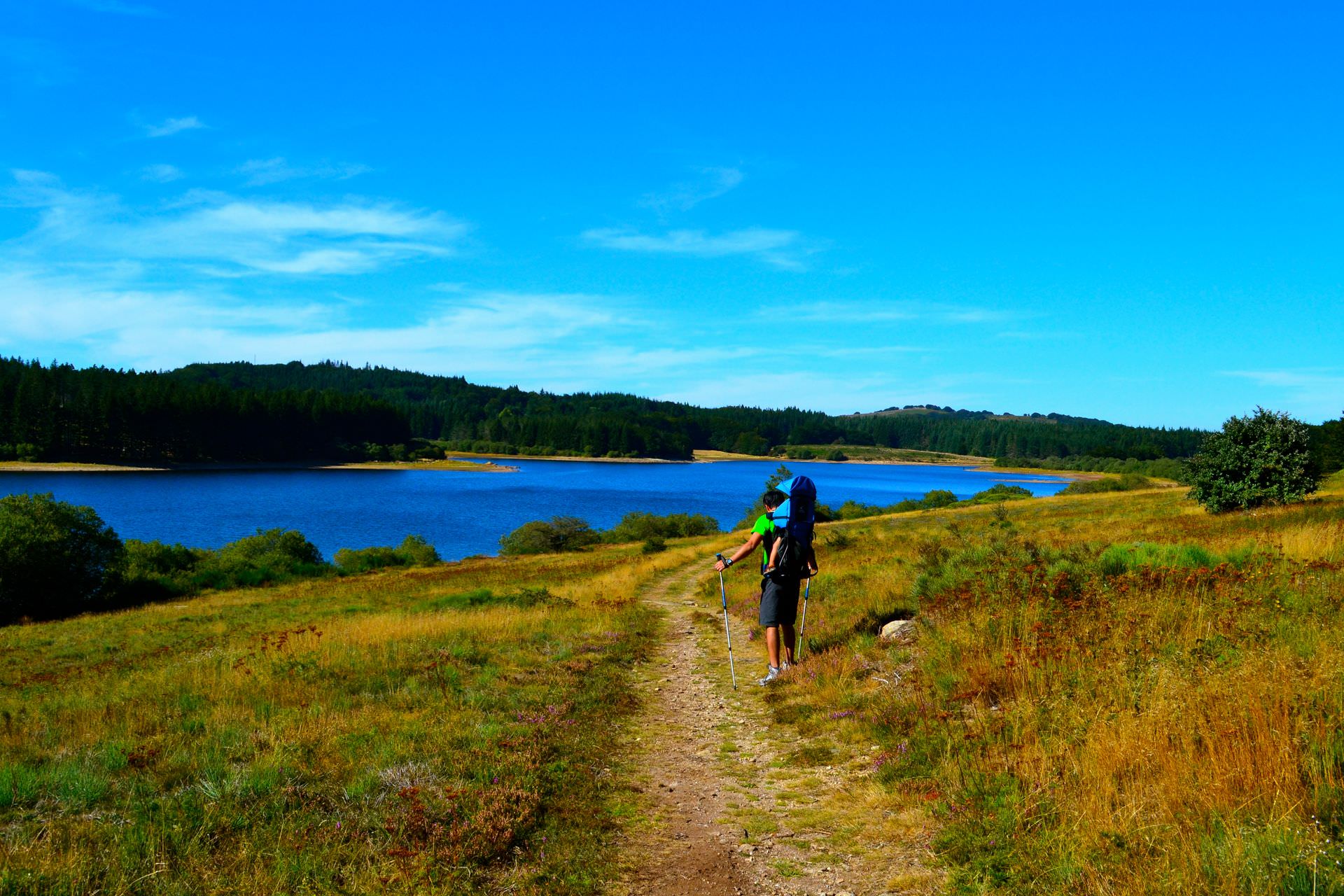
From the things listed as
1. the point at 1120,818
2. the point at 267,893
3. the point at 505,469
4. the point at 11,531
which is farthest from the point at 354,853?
the point at 505,469

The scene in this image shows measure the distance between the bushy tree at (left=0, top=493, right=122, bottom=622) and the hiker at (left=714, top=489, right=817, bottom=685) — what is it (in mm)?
37403

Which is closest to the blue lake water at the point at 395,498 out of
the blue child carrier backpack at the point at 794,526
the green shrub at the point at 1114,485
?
the green shrub at the point at 1114,485

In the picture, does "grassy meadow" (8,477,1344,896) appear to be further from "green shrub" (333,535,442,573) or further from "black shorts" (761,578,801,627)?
"green shrub" (333,535,442,573)

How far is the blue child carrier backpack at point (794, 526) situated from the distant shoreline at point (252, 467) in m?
140

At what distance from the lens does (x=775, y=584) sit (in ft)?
33.8

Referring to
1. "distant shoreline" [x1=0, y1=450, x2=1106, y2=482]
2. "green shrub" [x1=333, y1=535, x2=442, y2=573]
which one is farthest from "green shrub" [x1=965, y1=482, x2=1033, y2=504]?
"distant shoreline" [x1=0, y1=450, x2=1106, y2=482]

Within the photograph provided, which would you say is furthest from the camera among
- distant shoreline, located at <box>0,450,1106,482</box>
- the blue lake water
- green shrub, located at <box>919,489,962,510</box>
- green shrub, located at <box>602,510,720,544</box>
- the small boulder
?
distant shoreline, located at <box>0,450,1106,482</box>

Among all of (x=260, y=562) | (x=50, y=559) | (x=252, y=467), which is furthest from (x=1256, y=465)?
(x=252, y=467)

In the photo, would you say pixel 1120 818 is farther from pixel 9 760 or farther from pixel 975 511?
pixel 975 511

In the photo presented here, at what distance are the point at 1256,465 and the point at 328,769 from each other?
103 ft

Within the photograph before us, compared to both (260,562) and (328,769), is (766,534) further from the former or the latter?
(260,562)

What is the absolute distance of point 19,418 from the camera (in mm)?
118625

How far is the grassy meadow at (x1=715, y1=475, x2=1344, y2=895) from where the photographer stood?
4.37 m

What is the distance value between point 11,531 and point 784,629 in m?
38.2
